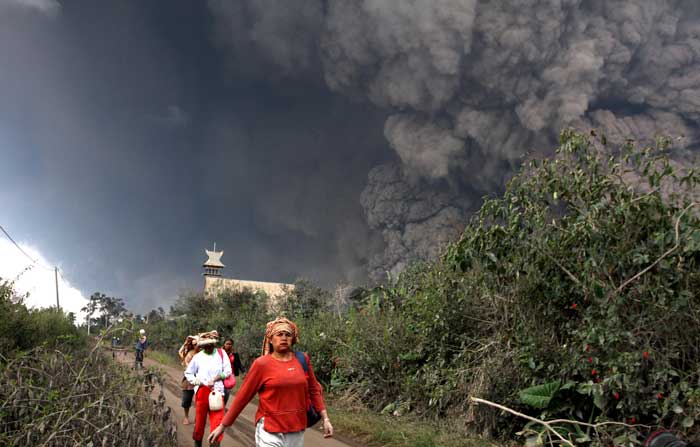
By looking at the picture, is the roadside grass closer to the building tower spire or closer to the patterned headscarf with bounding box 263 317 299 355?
the patterned headscarf with bounding box 263 317 299 355

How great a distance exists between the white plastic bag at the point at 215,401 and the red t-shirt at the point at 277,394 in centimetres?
275

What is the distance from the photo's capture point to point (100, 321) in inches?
3861

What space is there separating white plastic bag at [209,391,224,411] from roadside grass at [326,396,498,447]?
291cm

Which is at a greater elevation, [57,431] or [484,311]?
[484,311]

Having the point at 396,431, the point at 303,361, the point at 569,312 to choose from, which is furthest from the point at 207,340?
the point at 569,312

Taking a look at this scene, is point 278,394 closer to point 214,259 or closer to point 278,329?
point 278,329

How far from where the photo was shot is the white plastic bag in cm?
646

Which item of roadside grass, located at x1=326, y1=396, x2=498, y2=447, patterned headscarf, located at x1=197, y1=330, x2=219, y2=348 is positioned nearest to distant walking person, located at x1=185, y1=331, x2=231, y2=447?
patterned headscarf, located at x1=197, y1=330, x2=219, y2=348

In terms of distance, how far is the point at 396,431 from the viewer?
8.36 metres

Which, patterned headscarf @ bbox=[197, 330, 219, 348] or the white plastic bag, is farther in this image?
patterned headscarf @ bbox=[197, 330, 219, 348]

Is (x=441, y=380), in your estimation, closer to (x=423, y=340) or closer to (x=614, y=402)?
(x=423, y=340)

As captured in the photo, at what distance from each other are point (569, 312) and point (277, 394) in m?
5.76

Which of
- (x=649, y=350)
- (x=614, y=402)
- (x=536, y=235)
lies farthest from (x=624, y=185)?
(x=614, y=402)

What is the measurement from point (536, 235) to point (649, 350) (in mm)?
2359
